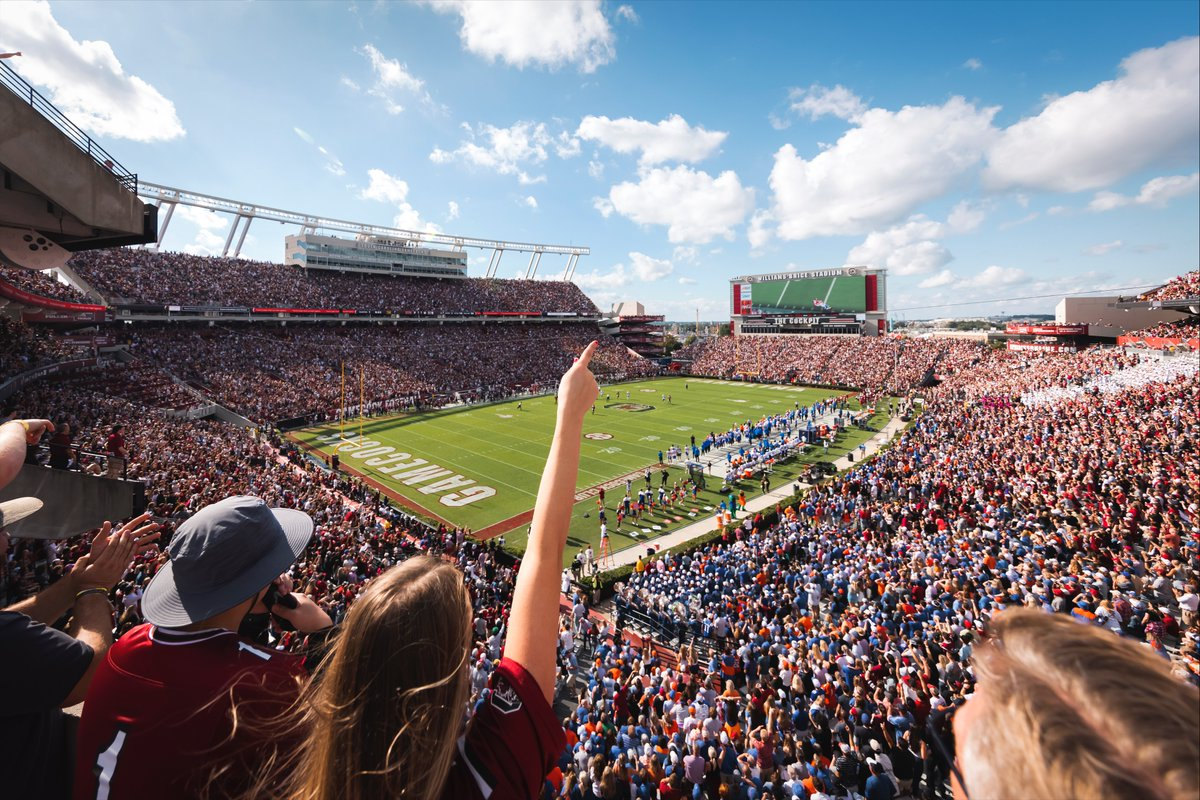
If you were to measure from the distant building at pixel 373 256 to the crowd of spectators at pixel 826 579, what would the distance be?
38.6 metres

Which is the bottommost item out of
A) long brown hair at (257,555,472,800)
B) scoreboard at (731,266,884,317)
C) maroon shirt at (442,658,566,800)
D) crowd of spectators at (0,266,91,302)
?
maroon shirt at (442,658,566,800)

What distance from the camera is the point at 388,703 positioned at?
1.12 m

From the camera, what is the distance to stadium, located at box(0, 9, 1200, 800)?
3.73 ft

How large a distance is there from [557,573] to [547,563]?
0.05m

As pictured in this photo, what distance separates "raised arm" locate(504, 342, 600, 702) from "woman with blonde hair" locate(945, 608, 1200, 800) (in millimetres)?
857

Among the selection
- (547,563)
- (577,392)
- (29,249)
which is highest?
(29,249)

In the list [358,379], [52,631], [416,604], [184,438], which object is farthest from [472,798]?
[358,379]

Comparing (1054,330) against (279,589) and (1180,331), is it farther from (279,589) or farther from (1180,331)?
(279,589)

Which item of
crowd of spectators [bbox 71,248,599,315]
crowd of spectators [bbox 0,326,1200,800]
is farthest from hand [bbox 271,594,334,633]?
crowd of spectators [bbox 71,248,599,315]

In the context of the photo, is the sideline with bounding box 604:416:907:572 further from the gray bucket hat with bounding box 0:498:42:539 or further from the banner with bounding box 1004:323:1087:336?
the banner with bounding box 1004:323:1087:336

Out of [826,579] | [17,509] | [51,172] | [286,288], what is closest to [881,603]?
[826,579]

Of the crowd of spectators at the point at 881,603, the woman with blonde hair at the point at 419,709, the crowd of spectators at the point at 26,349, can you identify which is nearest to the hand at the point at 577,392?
the woman with blonde hair at the point at 419,709

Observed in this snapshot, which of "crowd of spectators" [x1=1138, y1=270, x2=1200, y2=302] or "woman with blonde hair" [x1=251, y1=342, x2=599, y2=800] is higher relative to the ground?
"crowd of spectators" [x1=1138, y1=270, x2=1200, y2=302]

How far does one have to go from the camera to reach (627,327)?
8088cm
